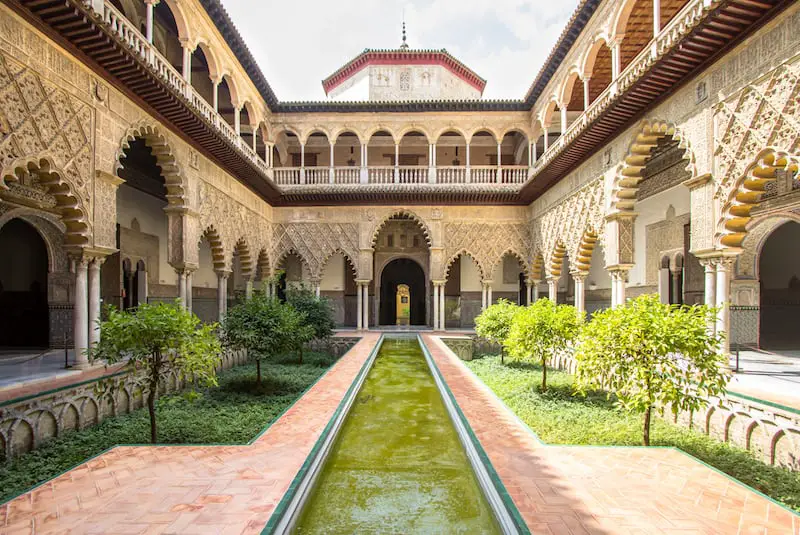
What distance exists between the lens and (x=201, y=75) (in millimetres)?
12641

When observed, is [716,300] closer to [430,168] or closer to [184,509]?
[184,509]

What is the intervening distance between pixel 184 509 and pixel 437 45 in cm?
1940

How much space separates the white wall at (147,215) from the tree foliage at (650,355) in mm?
9740

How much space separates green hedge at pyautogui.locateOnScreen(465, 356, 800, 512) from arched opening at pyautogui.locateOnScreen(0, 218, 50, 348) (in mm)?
9767

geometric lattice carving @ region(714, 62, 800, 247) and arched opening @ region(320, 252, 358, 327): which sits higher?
geometric lattice carving @ region(714, 62, 800, 247)

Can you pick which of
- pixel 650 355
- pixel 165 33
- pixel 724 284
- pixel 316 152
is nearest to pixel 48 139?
pixel 165 33

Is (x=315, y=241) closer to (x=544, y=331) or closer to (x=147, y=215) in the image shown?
(x=147, y=215)

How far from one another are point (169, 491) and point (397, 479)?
179 cm

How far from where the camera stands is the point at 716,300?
248 inches

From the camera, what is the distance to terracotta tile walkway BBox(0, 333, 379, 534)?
2793mm

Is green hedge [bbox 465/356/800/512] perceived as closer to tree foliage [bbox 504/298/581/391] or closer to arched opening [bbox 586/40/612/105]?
tree foliage [bbox 504/298/581/391]

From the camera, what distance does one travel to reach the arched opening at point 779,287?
Answer: 9.95 m

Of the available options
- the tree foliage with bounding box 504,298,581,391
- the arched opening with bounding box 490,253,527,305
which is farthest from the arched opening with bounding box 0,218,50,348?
the arched opening with bounding box 490,253,527,305

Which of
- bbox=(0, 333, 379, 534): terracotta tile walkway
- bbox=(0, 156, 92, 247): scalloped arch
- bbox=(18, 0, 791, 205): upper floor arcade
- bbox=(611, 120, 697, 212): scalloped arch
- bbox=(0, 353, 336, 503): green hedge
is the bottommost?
bbox=(0, 353, 336, 503): green hedge
